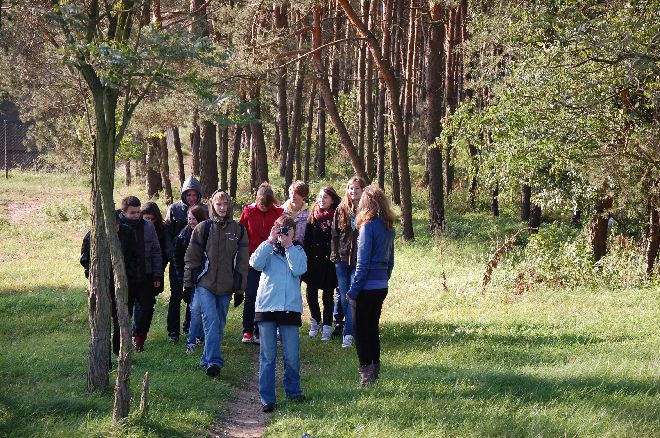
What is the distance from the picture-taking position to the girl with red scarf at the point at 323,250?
10.7m

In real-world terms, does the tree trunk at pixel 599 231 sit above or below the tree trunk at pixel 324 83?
below

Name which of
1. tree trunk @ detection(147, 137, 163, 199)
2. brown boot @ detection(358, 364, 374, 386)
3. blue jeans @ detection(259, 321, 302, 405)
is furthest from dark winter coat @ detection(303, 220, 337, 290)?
tree trunk @ detection(147, 137, 163, 199)

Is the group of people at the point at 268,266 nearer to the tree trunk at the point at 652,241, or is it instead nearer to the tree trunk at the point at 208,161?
the tree trunk at the point at 652,241

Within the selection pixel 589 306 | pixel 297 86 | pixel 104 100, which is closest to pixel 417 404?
pixel 104 100

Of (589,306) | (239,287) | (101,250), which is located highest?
(101,250)

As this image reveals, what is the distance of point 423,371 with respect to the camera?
8555mm

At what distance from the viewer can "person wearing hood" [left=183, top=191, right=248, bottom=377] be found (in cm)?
892

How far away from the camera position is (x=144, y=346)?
10.2 m

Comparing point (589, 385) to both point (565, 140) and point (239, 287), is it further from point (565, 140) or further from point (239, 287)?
point (565, 140)

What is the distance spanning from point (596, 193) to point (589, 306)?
3.43 meters

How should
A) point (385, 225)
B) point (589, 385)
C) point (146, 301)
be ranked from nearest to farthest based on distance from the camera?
point (589, 385), point (385, 225), point (146, 301)

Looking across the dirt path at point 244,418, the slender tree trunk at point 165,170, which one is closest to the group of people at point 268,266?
the dirt path at point 244,418

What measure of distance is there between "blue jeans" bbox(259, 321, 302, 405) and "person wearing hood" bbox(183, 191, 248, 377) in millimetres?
1293

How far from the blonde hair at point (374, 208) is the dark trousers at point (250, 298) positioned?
2.93 m
